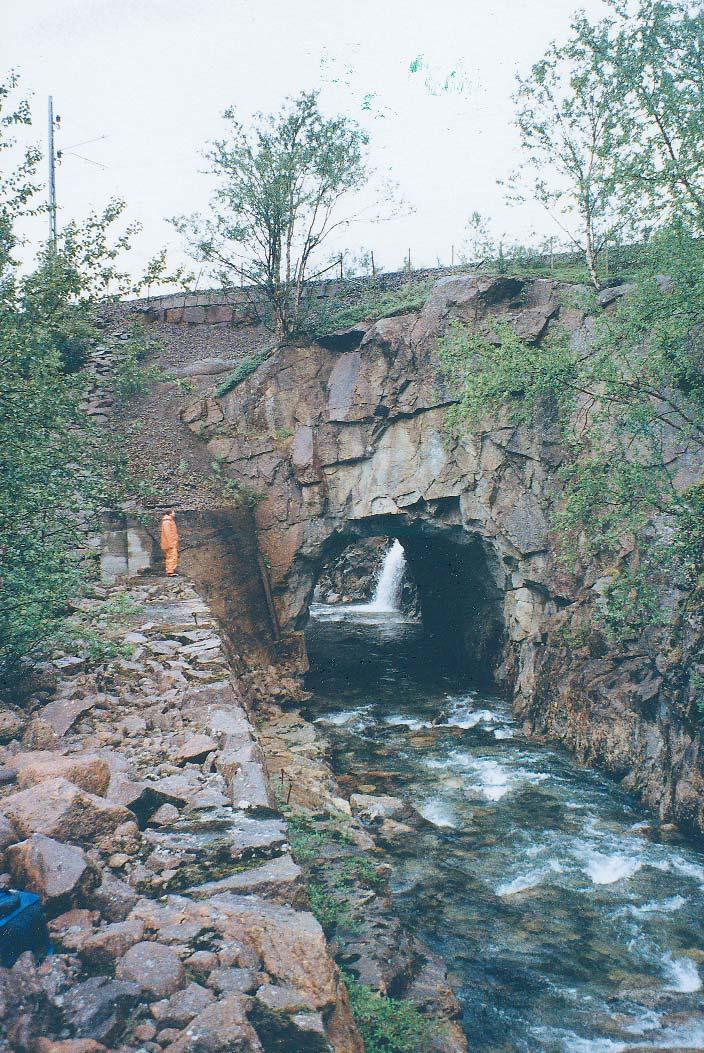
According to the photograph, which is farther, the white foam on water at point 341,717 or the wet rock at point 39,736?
the white foam on water at point 341,717

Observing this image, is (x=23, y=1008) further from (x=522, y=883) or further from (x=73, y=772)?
(x=522, y=883)

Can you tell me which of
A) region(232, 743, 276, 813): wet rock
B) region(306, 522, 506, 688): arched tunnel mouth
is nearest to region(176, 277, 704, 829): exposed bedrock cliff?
region(306, 522, 506, 688): arched tunnel mouth

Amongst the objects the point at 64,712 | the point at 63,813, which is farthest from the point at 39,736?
the point at 63,813

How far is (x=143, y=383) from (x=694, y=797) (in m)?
13.8

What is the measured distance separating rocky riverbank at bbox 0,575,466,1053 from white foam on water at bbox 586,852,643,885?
264 centimetres

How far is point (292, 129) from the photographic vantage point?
15430 mm

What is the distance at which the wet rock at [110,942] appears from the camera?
10.0 ft

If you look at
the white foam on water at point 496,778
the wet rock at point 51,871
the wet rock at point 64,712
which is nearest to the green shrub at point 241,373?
the white foam on water at point 496,778

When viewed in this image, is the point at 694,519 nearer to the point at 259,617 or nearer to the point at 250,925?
the point at 250,925

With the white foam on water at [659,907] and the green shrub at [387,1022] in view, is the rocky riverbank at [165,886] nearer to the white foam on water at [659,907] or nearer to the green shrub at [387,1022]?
the green shrub at [387,1022]

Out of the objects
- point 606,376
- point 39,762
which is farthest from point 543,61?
point 39,762

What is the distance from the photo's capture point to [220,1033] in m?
2.69

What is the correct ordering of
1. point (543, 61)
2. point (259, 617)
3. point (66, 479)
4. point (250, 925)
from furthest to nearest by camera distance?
point (259, 617) → point (543, 61) → point (66, 479) → point (250, 925)

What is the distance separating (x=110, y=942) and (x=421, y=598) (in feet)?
61.8
